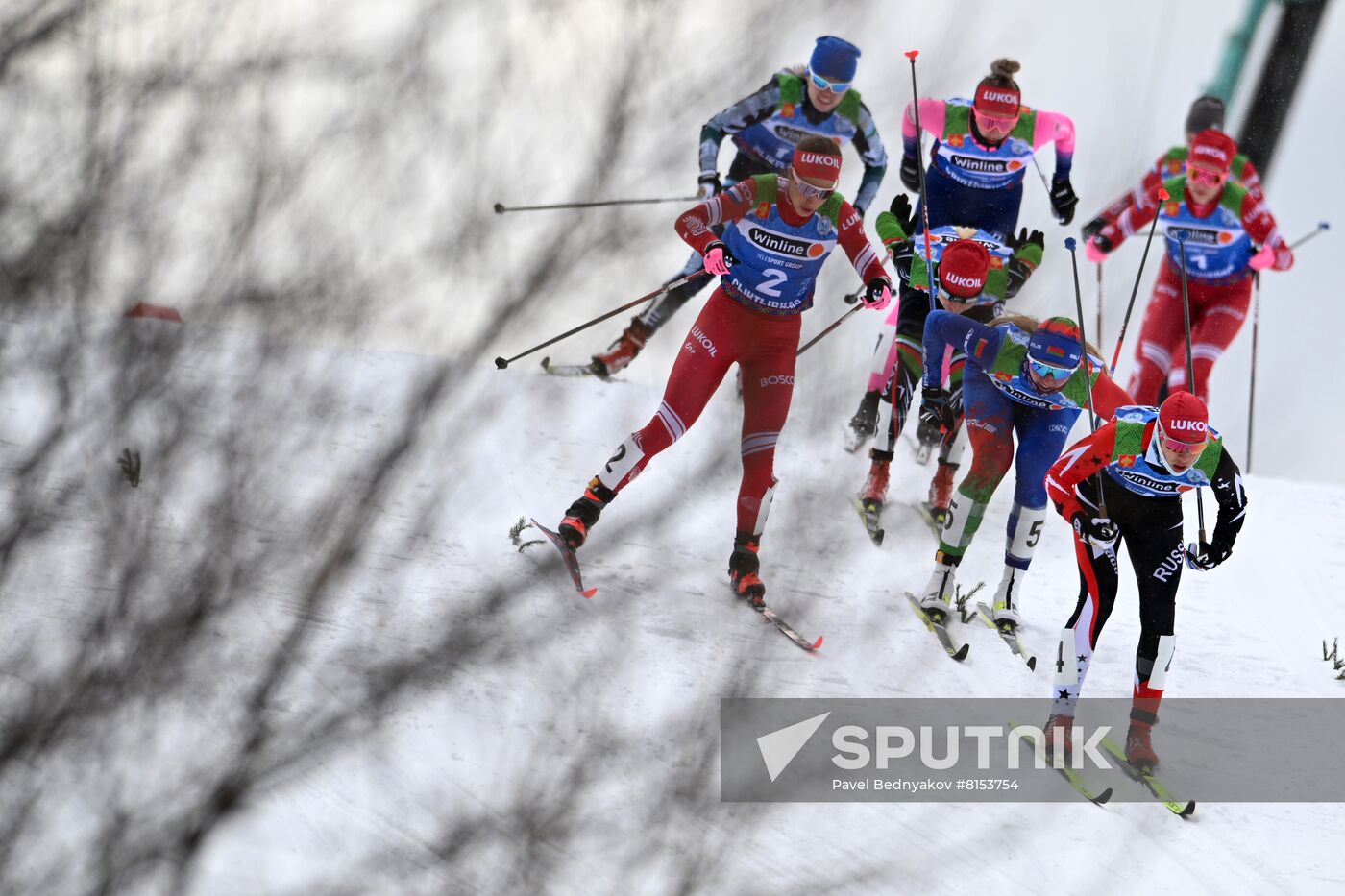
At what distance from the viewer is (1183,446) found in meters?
6.16

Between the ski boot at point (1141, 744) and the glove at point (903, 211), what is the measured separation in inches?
137

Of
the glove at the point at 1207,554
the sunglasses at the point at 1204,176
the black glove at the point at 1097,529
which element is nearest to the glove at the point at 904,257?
the sunglasses at the point at 1204,176

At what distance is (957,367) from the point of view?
27.9 feet

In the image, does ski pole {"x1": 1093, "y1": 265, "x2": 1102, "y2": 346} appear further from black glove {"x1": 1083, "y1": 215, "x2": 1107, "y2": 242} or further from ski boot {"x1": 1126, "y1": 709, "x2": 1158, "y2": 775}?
ski boot {"x1": 1126, "y1": 709, "x2": 1158, "y2": 775}

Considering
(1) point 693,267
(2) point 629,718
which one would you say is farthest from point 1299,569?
(2) point 629,718

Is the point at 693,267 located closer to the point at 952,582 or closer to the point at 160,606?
the point at 952,582

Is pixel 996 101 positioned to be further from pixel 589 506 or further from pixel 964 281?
pixel 589 506

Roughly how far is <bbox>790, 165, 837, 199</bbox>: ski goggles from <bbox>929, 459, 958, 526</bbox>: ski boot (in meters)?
2.32

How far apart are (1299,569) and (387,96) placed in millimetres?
8392

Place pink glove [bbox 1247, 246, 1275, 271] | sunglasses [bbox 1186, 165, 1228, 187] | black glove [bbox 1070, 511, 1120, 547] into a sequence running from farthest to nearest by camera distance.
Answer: pink glove [bbox 1247, 246, 1275, 271] < sunglasses [bbox 1186, 165, 1228, 187] < black glove [bbox 1070, 511, 1120, 547]

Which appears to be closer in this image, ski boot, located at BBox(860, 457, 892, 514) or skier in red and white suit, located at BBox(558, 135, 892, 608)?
skier in red and white suit, located at BBox(558, 135, 892, 608)

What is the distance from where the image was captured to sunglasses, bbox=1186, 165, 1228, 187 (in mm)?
9484

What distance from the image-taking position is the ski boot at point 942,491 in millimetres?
8680

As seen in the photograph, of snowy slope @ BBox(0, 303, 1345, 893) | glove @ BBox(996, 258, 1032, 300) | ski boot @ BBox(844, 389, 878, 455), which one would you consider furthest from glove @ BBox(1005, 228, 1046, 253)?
snowy slope @ BBox(0, 303, 1345, 893)
